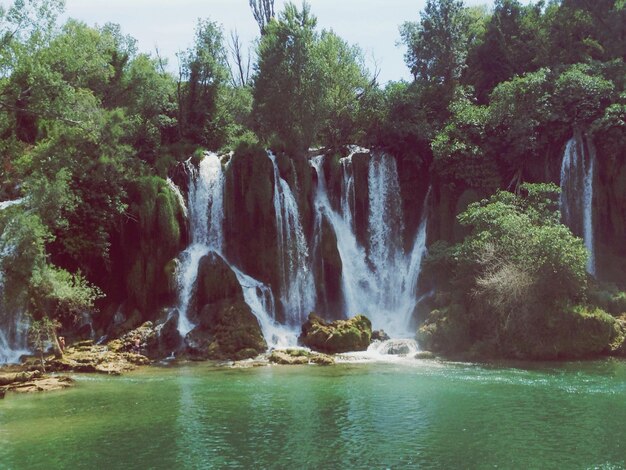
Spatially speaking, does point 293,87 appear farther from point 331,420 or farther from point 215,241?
point 331,420

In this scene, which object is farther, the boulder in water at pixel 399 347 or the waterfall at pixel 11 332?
the waterfall at pixel 11 332

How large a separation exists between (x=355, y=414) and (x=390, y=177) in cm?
2175

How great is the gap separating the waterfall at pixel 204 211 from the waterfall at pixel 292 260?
315 centimetres

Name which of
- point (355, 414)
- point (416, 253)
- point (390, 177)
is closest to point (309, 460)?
point (355, 414)

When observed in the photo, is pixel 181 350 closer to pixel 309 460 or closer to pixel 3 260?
pixel 3 260

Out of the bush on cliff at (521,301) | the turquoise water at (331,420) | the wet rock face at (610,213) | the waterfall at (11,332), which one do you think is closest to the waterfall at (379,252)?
the bush on cliff at (521,301)

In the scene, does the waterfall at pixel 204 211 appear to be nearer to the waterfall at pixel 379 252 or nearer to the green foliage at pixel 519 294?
the waterfall at pixel 379 252

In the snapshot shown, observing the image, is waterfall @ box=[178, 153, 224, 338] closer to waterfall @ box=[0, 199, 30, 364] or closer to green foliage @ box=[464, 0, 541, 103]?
waterfall @ box=[0, 199, 30, 364]

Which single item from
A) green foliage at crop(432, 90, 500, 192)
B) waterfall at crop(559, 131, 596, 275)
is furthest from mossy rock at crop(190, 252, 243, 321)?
→ waterfall at crop(559, 131, 596, 275)

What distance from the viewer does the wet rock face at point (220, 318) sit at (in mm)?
28672

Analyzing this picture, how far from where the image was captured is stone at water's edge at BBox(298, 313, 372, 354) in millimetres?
28469

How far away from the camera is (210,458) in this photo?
13.9 meters

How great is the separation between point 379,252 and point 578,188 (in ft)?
35.6

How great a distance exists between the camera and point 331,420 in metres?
16.8
